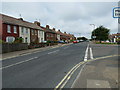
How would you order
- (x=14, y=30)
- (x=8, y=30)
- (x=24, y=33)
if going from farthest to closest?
(x=24, y=33), (x=14, y=30), (x=8, y=30)

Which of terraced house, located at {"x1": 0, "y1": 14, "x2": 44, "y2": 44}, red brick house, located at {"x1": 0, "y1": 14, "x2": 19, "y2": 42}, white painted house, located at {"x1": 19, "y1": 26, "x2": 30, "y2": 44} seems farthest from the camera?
white painted house, located at {"x1": 19, "y1": 26, "x2": 30, "y2": 44}

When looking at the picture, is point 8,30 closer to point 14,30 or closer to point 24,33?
point 14,30

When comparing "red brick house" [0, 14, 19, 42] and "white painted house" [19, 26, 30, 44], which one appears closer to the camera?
"red brick house" [0, 14, 19, 42]

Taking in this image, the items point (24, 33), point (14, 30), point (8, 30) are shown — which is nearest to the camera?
point (8, 30)

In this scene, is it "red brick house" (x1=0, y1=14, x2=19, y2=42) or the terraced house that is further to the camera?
the terraced house

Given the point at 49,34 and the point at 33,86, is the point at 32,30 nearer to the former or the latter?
the point at 49,34

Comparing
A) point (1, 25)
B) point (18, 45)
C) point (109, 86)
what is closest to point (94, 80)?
point (109, 86)

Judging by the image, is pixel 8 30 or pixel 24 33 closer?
pixel 8 30

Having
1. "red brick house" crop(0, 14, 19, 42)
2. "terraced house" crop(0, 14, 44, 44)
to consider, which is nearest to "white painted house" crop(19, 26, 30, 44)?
"terraced house" crop(0, 14, 44, 44)

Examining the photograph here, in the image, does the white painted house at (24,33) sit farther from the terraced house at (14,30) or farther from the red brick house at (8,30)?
the red brick house at (8,30)

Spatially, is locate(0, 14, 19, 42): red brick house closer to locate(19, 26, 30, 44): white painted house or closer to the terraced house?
the terraced house

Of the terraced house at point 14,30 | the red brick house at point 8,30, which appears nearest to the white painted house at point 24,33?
the terraced house at point 14,30

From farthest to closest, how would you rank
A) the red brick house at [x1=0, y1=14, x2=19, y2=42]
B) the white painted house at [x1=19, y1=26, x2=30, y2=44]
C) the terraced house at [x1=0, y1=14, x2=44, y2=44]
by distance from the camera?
1. the white painted house at [x1=19, y1=26, x2=30, y2=44]
2. the terraced house at [x1=0, y1=14, x2=44, y2=44]
3. the red brick house at [x1=0, y1=14, x2=19, y2=42]

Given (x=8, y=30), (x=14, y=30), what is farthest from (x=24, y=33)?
(x=8, y=30)
